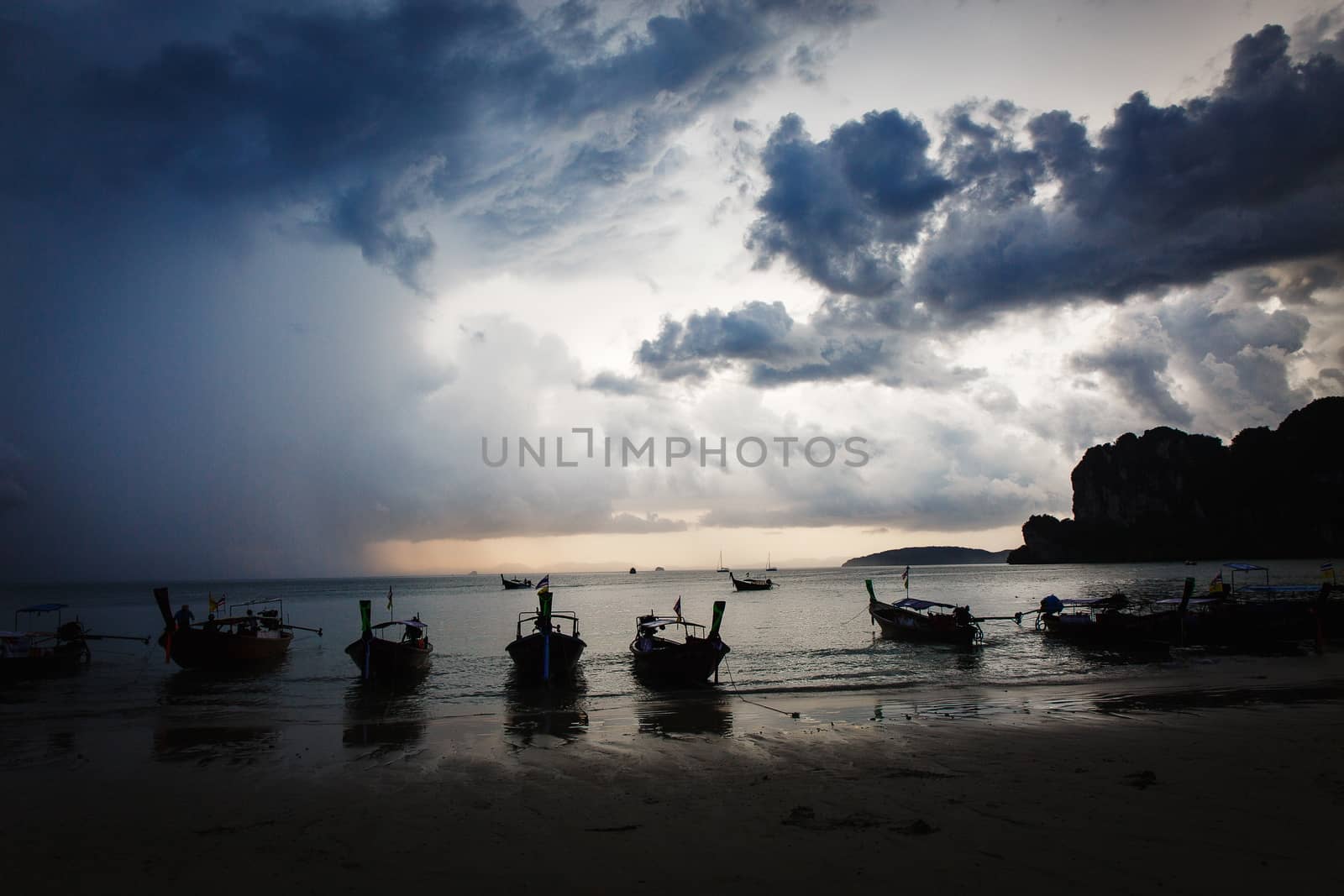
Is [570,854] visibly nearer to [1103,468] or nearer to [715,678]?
[715,678]

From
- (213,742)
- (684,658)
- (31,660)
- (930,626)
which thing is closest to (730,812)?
(213,742)

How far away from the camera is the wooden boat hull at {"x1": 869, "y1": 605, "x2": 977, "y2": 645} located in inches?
1533

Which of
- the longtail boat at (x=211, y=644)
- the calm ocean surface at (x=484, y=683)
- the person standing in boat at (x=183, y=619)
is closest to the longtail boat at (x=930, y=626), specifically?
the calm ocean surface at (x=484, y=683)

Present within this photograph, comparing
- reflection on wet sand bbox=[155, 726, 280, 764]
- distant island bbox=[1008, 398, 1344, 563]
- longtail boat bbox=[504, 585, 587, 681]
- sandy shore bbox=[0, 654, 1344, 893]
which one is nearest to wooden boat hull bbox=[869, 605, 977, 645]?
sandy shore bbox=[0, 654, 1344, 893]

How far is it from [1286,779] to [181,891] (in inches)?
648

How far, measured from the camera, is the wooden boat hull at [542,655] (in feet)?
89.3

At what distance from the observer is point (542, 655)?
2716 centimetres

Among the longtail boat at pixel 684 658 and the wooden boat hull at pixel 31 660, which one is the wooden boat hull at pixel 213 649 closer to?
the wooden boat hull at pixel 31 660

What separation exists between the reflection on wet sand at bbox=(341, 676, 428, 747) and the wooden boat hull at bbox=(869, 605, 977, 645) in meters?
27.5

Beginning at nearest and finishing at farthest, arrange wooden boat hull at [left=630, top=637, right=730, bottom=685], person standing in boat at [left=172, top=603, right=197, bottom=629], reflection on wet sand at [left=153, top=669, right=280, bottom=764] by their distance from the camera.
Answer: reflection on wet sand at [left=153, top=669, right=280, bottom=764] → wooden boat hull at [left=630, top=637, right=730, bottom=685] → person standing in boat at [left=172, top=603, right=197, bottom=629]

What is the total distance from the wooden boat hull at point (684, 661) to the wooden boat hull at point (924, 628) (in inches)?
738

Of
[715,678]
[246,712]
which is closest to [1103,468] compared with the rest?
[715,678]

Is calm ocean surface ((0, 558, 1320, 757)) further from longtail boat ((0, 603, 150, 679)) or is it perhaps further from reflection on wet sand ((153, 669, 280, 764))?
longtail boat ((0, 603, 150, 679))

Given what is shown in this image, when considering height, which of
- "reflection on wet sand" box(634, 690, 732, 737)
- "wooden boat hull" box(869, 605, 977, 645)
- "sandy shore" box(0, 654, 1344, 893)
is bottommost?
"wooden boat hull" box(869, 605, 977, 645)
